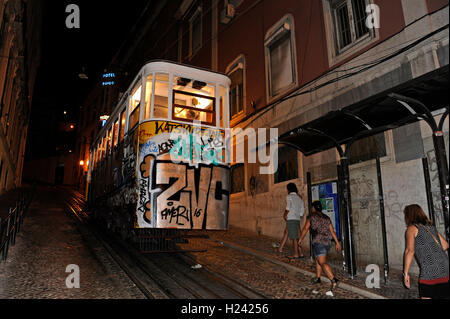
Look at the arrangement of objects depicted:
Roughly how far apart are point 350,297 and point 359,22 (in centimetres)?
675

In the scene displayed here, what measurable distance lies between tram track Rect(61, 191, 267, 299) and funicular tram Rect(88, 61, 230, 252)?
46 centimetres

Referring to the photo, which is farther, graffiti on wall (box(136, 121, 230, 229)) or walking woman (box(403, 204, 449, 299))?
graffiti on wall (box(136, 121, 230, 229))

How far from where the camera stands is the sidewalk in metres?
4.66

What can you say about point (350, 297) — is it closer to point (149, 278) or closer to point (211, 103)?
point (149, 278)

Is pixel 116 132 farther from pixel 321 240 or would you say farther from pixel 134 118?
pixel 321 240

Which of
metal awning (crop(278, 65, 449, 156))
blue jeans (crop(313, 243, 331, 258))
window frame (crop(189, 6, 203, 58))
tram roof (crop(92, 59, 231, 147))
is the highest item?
window frame (crop(189, 6, 203, 58))

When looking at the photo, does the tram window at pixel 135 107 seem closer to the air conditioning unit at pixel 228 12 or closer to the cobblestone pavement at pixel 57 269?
the cobblestone pavement at pixel 57 269

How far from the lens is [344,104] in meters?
7.72

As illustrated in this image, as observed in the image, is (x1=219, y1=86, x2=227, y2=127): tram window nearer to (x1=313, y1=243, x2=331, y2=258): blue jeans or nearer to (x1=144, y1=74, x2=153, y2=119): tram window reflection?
(x1=144, y1=74, x2=153, y2=119): tram window reflection

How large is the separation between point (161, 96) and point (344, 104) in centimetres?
457

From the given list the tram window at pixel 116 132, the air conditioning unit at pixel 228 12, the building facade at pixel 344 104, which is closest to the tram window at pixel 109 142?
the tram window at pixel 116 132
